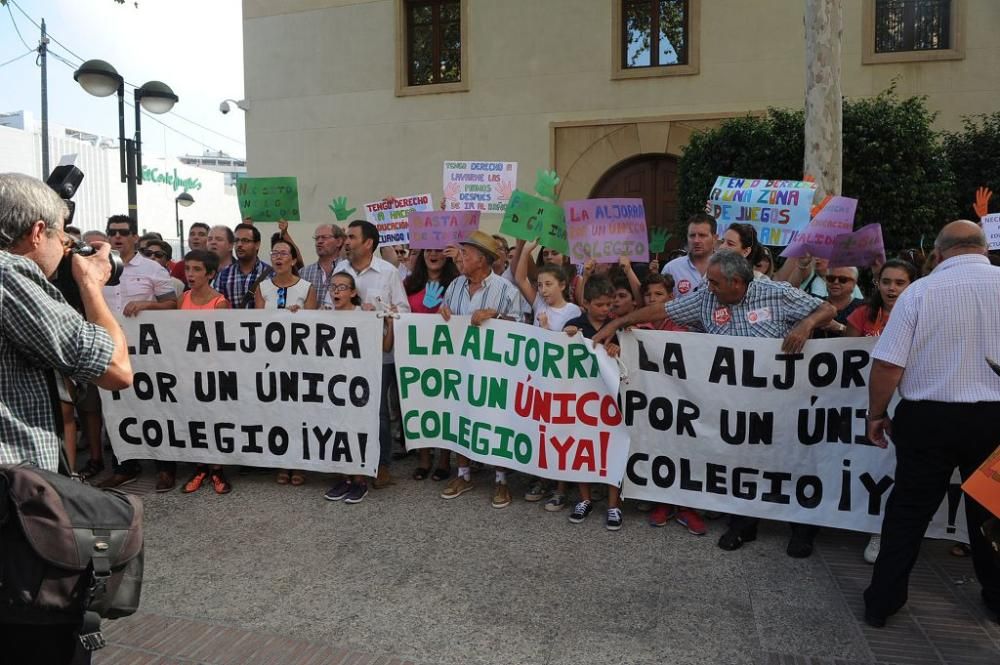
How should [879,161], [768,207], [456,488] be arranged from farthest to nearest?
[879,161], [768,207], [456,488]

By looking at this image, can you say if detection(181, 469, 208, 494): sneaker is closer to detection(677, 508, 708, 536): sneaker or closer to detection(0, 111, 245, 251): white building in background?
detection(677, 508, 708, 536): sneaker

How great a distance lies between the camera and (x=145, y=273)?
6430 millimetres

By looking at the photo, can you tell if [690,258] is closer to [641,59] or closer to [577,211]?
[577,211]

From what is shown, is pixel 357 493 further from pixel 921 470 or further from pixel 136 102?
pixel 136 102

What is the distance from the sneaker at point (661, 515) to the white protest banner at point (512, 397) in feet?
1.10

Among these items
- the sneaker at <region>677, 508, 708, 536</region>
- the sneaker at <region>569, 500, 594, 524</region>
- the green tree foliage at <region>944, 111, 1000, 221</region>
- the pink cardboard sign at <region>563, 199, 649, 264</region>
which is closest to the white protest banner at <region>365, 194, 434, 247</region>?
the pink cardboard sign at <region>563, 199, 649, 264</region>

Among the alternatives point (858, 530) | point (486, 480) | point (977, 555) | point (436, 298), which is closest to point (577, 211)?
point (436, 298)

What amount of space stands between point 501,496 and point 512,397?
695mm

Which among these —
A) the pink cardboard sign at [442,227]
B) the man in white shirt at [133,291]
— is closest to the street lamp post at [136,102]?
the man in white shirt at [133,291]

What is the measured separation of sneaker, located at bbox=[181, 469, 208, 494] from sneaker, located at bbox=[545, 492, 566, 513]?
2.65 meters

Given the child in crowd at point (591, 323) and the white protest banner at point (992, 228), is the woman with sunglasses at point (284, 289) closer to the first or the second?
the child in crowd at point (591, 323)

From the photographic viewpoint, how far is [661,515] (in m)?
5.09


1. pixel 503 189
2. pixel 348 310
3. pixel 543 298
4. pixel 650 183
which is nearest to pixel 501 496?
pixel 543 298

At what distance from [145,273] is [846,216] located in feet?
17.5
